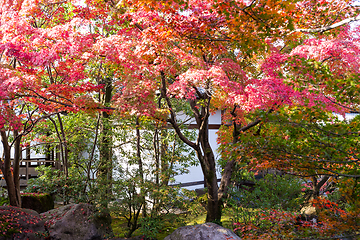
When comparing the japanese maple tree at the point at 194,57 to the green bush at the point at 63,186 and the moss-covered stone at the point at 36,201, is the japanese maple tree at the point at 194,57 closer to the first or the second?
the green bush at the point at 63,186

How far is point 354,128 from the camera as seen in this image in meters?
4.02

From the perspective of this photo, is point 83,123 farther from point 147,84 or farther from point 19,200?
point 147,84

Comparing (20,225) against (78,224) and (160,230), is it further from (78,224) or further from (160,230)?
(160,230)

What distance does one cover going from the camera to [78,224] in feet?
22.9

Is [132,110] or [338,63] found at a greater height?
[338,63]

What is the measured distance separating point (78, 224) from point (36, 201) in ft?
8.35

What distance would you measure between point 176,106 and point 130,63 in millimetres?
3220

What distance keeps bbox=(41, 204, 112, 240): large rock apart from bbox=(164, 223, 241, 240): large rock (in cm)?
193

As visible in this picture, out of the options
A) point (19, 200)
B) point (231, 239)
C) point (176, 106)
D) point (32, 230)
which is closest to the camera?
point (231, 239)

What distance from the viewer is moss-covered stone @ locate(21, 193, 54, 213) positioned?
8.52 metres

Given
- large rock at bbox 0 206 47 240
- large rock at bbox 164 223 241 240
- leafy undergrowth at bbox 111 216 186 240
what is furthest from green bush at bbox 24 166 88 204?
large rock at bbox 164 223 241 240

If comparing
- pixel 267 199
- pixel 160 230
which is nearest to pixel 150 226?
pixel 160 230

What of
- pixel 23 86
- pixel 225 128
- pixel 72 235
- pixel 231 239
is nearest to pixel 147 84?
pixel 23 86

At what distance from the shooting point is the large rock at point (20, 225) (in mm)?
6289
